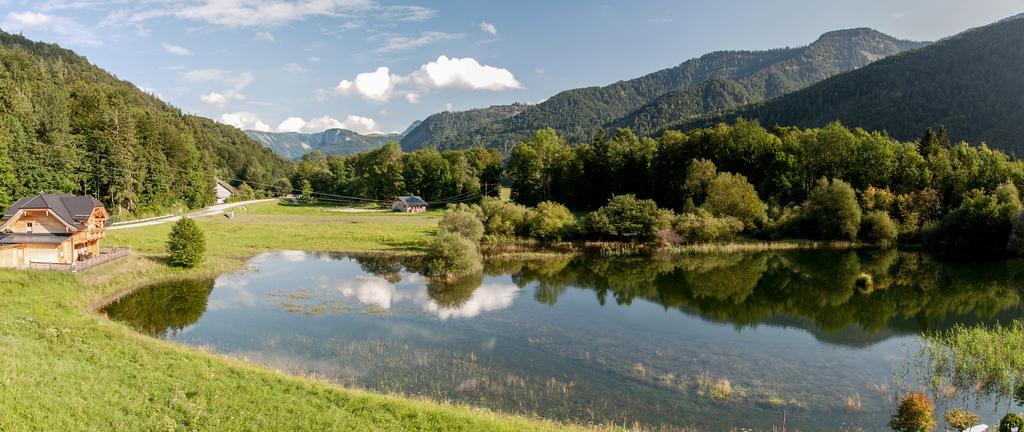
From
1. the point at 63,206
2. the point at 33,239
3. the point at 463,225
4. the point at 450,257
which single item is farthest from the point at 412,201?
the point at 33,239

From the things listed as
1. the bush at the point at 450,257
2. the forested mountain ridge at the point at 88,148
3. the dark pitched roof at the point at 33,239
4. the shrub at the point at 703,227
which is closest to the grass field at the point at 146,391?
the dark pitched roof at the point at 33,239

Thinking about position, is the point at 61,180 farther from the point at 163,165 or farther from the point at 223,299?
the point at 223,299

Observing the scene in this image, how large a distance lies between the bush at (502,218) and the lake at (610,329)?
11.9 meters

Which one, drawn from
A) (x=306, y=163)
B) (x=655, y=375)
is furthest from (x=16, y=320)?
(x=306, y=163)

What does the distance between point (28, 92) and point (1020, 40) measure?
184 metres

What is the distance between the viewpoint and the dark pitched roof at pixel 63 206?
1326 inches

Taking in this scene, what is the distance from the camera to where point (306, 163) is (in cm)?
15462

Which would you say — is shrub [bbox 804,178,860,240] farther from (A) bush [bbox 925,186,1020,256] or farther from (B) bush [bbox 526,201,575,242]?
(B) bush [bbox 526,201,575,242]

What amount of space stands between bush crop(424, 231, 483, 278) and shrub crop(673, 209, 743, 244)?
25.4 m

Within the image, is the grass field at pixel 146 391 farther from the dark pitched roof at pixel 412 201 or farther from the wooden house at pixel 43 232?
the dark pitched roof at pixel 412 201

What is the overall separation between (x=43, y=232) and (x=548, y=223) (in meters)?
41.8

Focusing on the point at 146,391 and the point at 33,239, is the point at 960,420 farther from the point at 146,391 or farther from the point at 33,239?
the point at 33,239

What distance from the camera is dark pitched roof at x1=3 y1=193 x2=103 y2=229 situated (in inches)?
1326

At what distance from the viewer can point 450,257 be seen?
4244 centimetres
